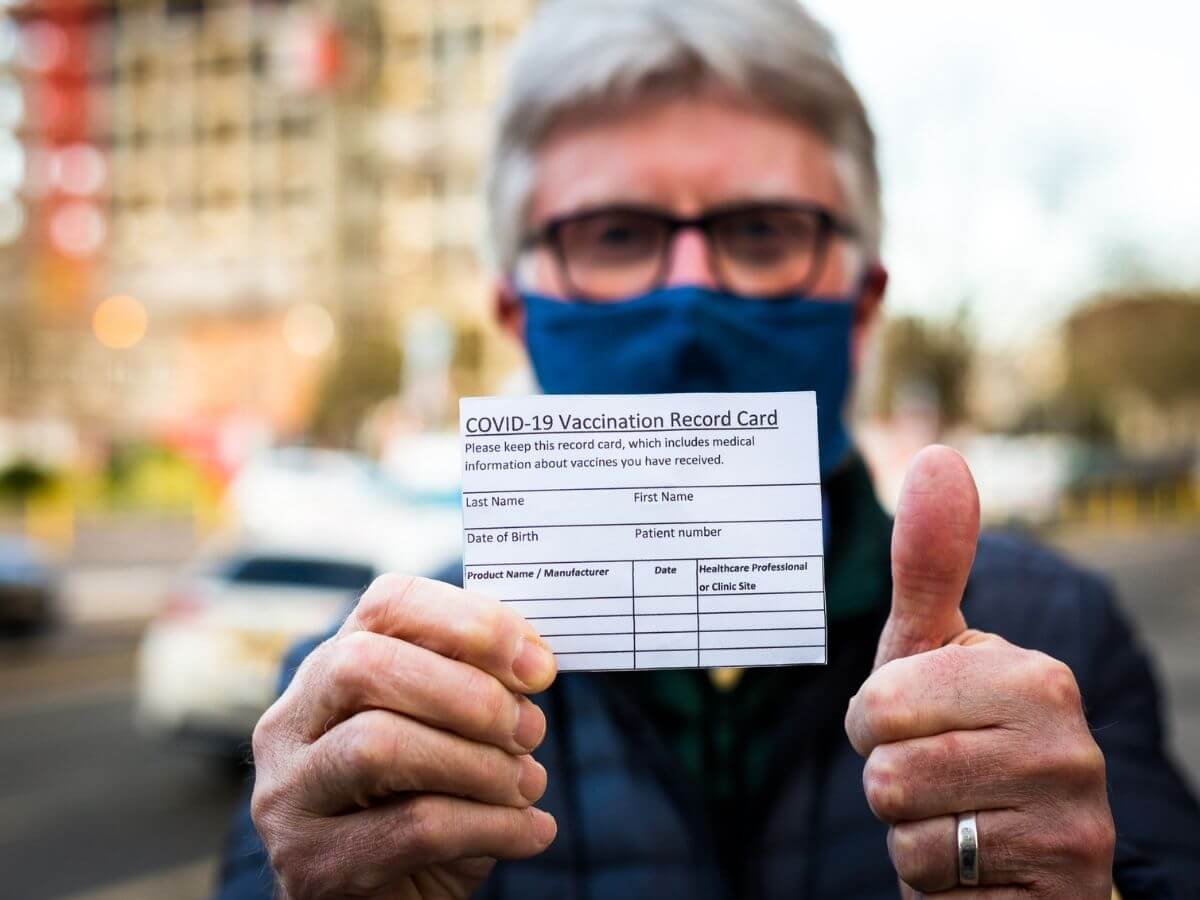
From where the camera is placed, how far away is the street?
16.3 ft

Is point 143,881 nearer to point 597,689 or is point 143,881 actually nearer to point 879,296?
point 597,689

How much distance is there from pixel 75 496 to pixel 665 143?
27148mm

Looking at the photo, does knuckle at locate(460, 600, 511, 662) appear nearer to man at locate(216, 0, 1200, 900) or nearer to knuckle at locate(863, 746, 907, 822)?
man at locate(216, 0, 1200, 900)

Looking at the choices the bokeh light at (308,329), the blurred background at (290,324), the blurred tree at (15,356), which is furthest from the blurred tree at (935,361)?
the blurred tree at (15,356)

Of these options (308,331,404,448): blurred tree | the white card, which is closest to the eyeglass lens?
the white card

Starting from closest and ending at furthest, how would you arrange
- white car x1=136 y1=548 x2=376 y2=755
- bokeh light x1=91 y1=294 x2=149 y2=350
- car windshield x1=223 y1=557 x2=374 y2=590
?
white car x1=136 y1=548 x2=376 y2=755, car windshield x1=223 y1=557 x2=374 y2=590, bokeh light x1=91 y1=294 x2=149 y2=350

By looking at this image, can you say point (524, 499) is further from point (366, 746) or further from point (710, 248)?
point (710, 248)

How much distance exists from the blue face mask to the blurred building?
41978 millimetres

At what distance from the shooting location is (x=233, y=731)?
6.32 metres

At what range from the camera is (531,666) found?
38.9 inches

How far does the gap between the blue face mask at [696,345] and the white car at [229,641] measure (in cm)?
487

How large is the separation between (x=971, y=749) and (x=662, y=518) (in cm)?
35

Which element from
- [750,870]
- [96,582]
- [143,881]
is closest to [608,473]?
[750,870]

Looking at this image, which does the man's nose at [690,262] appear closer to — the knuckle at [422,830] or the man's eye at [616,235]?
the man's eye at [616,235]
